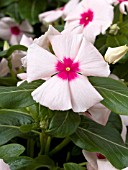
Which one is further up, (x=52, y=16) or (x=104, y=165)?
(x=52, y=16)

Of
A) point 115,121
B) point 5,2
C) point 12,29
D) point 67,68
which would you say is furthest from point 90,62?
point 5,2

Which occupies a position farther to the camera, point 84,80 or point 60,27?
point 60,27

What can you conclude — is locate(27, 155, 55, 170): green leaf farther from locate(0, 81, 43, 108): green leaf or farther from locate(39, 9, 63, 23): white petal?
locate(39, 9, 63, 23): white petal

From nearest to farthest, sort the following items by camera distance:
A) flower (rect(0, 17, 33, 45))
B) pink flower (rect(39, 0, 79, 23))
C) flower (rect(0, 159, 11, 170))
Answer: flower (rect(0, 159, 11, 170)), pink flower (rect(39, 0, 79, 23)), flower (rect(0, 17, 33, 45))

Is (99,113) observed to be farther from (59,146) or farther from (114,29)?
(114,29)

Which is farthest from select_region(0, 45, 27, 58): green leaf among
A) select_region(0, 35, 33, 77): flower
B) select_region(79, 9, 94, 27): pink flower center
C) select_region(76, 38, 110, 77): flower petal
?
select_region(76, 38, 110, 77): flower petal

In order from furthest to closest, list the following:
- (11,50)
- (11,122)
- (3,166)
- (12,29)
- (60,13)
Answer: (12,29), (60,13), (11,50), (11,122), (3,166)

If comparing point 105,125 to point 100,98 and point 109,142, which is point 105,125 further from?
point 100,98

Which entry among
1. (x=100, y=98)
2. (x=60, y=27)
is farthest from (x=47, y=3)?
(x=100, y=98)
